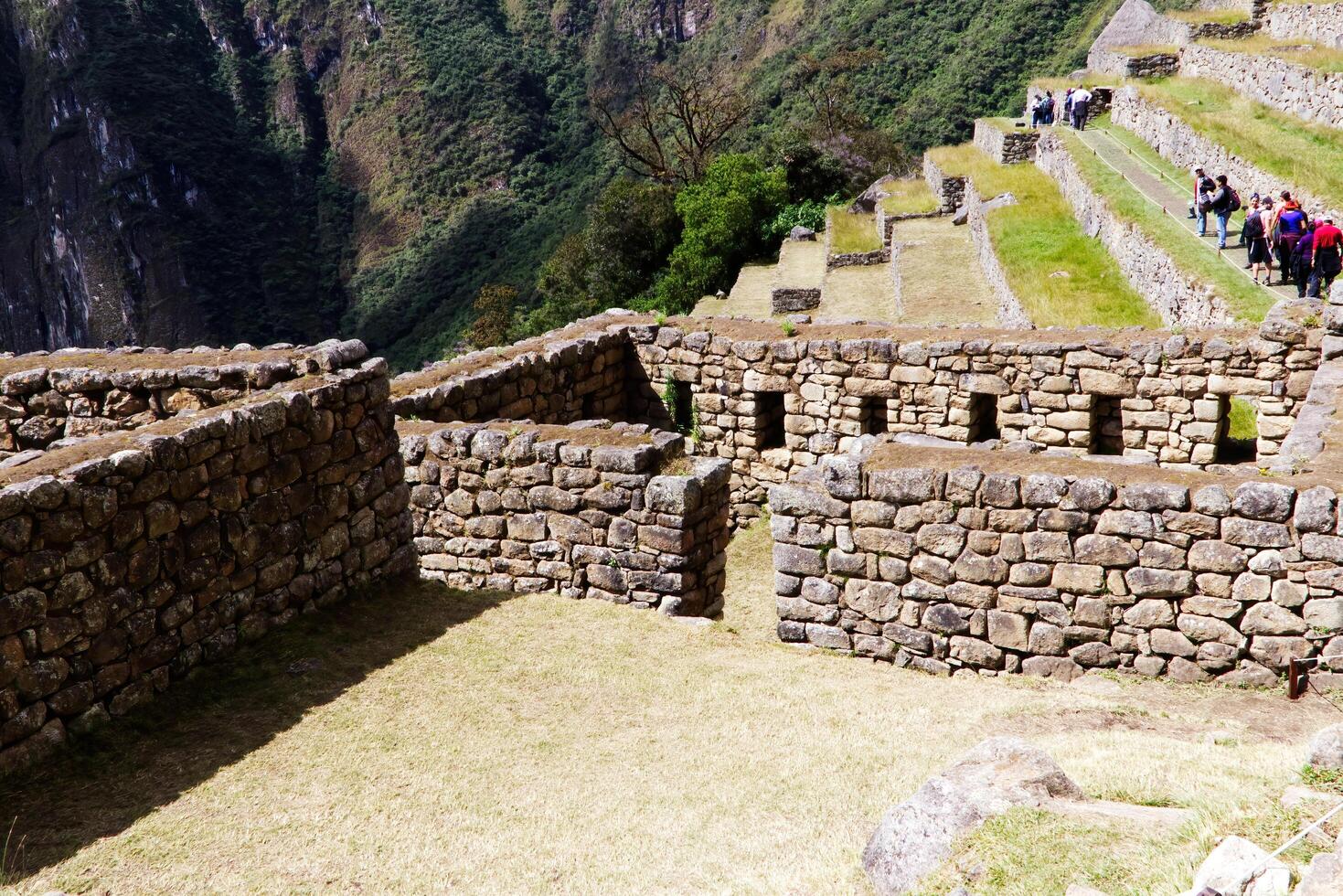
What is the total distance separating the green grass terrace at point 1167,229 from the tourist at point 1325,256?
62cm

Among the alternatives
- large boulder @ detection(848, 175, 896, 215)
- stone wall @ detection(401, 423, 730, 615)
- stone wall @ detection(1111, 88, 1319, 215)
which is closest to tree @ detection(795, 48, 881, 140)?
large boulder @ detection(848, 175, 896, 215)

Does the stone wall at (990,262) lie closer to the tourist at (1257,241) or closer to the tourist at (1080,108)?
the tourist at (1257,241)

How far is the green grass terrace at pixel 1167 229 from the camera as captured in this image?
17261 millimetres

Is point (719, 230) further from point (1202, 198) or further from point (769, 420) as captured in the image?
point (769, 420)

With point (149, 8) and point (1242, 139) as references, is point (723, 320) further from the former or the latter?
point (149, 8)

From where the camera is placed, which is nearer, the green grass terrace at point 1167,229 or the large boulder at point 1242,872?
the large boulder at point 1242,872

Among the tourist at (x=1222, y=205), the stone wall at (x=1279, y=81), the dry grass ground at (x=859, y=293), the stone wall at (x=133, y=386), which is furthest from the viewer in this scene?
the dry grass ground at (x=859, y=293)

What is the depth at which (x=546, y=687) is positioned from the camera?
25.8 ft

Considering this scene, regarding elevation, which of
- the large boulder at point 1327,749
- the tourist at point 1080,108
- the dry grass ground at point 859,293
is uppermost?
the tourist at point 1080,108

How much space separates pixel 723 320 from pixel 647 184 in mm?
41394

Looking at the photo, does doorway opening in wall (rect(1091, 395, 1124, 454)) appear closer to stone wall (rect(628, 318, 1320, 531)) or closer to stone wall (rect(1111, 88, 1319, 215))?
stone wall (rect(628, 318, 1320, 531))

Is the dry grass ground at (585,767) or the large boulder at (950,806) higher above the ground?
→ the large boulder at (950,806)

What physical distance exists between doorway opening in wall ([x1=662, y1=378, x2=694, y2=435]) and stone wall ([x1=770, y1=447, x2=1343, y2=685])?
6555 millimetres

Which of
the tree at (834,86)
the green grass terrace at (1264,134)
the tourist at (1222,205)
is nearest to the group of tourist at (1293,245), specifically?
the tourist at (1222,205)
